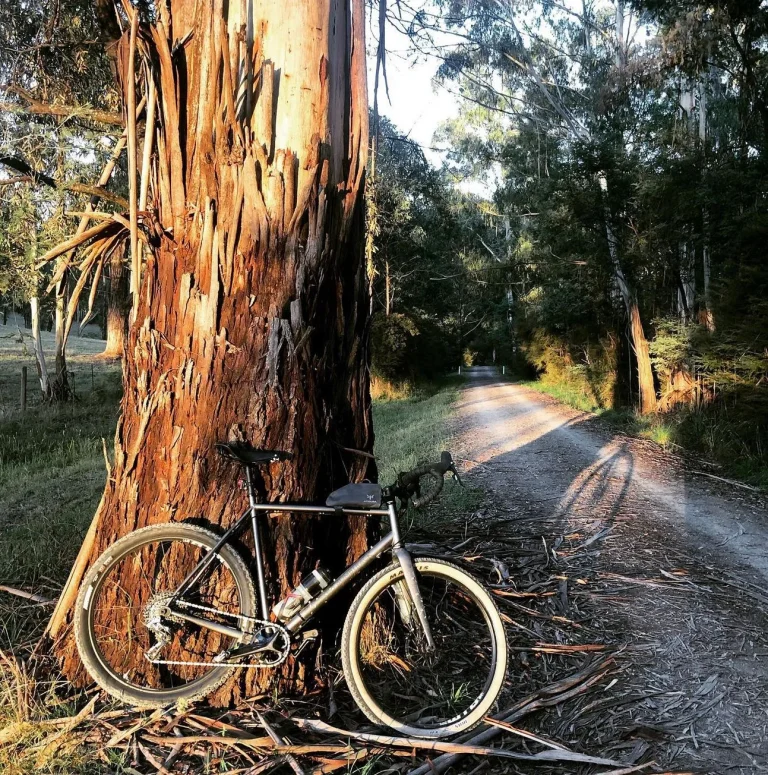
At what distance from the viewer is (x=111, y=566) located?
2500 mm

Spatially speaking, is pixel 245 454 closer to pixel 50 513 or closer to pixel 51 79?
pixel 50 513

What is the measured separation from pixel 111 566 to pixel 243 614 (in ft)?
2.00

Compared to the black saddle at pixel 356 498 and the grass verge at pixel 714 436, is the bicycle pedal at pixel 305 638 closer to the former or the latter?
the black saddle at pixel 356 498

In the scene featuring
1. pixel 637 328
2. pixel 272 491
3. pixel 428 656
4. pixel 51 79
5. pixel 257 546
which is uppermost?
pixel 51 79

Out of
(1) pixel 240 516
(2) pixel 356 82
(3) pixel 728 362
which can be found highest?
(2) pixel 356 82

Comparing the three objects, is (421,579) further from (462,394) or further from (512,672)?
(462,394)

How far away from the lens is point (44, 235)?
3.82m

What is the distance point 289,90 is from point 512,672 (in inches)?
117

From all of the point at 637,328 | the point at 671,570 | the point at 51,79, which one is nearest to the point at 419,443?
the point at 671,570

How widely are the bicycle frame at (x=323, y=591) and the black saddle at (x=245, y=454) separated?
0.25 feet

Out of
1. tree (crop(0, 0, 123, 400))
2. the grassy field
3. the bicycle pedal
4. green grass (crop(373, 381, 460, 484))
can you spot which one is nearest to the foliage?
green grass (crop(373, 381, 460, 484))

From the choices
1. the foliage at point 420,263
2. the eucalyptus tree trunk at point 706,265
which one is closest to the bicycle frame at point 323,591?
the eucalyptus tree trunk at point 706,265

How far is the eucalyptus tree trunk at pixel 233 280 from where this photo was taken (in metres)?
2.64

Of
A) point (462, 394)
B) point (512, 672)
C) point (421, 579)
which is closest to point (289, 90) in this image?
point (421, 579)
